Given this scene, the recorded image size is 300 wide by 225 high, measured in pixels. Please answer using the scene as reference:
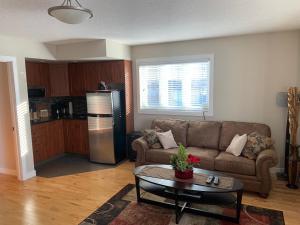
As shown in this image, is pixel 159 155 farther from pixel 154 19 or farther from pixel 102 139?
pixel 154 19

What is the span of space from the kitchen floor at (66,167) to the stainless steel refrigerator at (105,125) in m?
0.20

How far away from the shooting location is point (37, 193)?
11.8ft

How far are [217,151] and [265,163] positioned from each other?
3.04ft

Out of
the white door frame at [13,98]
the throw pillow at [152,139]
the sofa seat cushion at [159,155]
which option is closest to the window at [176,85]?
the throw pillow at [152,139]

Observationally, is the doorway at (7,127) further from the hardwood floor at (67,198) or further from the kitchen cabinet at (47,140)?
the kitchen cabinet at (47,140)

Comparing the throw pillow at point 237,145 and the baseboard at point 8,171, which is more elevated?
the throw pillow at point 237,145

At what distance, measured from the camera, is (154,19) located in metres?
2.93

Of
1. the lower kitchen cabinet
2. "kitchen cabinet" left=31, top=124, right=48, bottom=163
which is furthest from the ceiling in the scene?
the lower kitchen cabinet

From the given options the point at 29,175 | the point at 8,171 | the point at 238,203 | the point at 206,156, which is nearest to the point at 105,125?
the point at 29,175

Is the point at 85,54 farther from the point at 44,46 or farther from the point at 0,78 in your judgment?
the point at 0,78

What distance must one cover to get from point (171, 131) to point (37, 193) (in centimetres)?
253

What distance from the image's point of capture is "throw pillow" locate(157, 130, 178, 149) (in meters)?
4.20

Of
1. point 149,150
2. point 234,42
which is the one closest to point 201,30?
point 234,42

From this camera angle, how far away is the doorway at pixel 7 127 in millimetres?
4059
